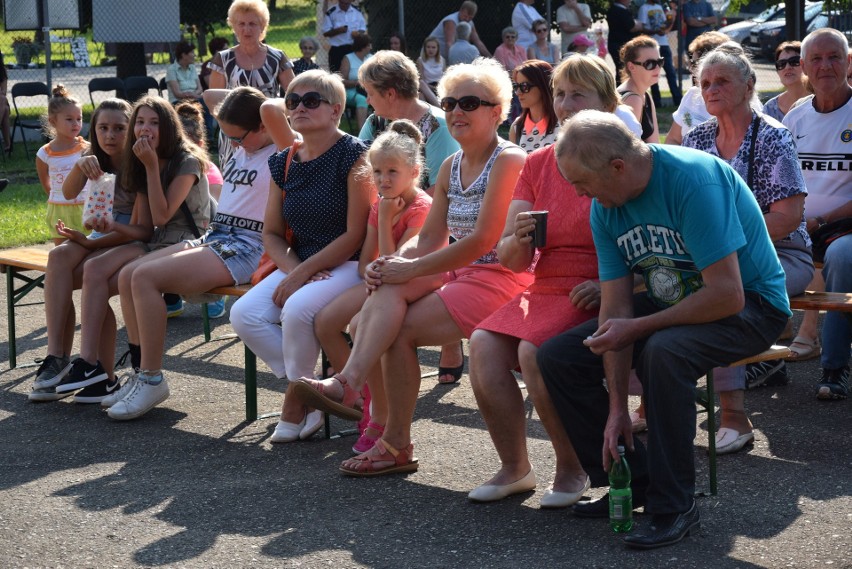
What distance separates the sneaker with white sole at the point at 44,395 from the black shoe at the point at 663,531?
3246mm

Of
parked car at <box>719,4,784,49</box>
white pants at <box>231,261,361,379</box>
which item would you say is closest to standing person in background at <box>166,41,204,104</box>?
white pants at <box>231,261,361,379</box>

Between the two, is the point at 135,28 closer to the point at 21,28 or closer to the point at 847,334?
the point at 21,28

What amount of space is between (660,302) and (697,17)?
1712 cm

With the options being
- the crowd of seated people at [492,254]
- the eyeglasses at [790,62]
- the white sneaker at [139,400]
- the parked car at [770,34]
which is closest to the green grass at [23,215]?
the crowd of seated people at [492,254]

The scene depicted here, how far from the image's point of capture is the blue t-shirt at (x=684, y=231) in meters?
3.73

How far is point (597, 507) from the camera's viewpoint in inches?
160

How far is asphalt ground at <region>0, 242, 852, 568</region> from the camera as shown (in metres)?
3.84

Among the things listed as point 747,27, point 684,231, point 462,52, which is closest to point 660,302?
point 684,231

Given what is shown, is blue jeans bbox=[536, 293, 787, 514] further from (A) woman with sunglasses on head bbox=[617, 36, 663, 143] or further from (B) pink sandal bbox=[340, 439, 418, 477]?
(A) woman with sunglasses on head bbox=[617, 36, 663, 143]

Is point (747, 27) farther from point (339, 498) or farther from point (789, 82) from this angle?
point (339, 498)

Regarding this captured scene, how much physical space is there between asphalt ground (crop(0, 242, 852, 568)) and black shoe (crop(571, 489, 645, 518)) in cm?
3

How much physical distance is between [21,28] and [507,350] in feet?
43.0

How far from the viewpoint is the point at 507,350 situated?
420cm

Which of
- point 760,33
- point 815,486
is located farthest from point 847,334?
point 760,33
